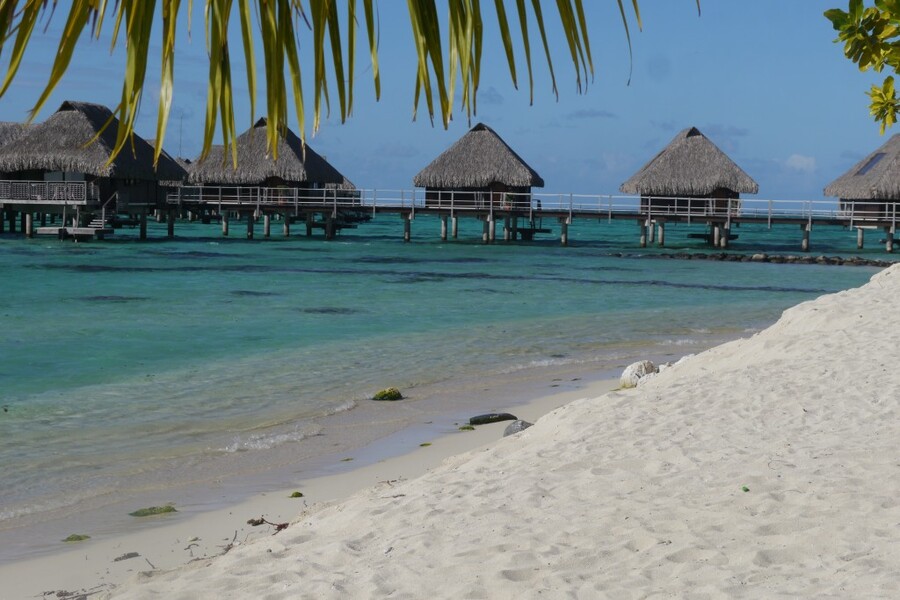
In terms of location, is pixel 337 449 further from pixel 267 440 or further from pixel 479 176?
pixel 479 176

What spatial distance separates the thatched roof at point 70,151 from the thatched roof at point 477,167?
10.2 meters

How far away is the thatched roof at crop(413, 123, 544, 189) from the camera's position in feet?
135

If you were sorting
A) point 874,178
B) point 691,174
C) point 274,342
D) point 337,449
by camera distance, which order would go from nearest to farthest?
point 337,449 → point 274,342 → point 874,178 → point 691,174

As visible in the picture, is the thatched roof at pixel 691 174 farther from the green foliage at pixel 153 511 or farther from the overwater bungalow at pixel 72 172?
the green foliage at pixel 153 511

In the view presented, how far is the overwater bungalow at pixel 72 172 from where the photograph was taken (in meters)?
36.1

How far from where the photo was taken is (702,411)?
6.32 meters

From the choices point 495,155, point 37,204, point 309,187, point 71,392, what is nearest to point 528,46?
point 71,392

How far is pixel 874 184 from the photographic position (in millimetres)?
38844

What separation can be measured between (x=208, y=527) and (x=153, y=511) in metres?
0.53

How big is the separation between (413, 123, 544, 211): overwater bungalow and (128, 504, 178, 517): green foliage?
34884 mm

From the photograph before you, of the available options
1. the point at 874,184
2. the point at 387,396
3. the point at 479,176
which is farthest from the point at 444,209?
the point at 387,396

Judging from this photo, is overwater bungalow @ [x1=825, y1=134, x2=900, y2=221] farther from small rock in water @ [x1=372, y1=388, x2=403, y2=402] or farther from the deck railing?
small rock in water @ [x1=372, y1=388, x2=403, y2=402]

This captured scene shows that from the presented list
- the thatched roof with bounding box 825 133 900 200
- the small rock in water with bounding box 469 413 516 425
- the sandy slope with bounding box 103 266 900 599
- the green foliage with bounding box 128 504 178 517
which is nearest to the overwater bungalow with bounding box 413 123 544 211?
the thatched roof with bounding box 825 133 900 200

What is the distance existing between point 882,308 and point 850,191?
106 ft
